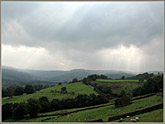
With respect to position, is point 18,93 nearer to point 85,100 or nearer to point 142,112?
point 85,100

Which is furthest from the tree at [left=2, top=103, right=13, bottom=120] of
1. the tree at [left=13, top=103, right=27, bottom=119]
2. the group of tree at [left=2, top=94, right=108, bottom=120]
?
Result: the tree at [left=13, top=103, right=27, bottom=119]

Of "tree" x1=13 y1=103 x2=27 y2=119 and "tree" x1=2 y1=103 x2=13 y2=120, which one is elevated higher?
"tree" x1=13 y1=103 x2=27 y2=119

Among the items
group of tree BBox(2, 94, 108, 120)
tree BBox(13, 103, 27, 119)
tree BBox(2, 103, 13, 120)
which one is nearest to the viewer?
tree BBox(13, 103, 27, 119)

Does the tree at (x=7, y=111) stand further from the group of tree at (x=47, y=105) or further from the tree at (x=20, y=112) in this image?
the tree at (x=20, y=112)

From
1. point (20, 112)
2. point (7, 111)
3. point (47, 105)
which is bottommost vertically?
point (7, 111)

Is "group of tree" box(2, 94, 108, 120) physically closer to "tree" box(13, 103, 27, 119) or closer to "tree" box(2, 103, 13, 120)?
"tree" box(2, 103, 13, 120)

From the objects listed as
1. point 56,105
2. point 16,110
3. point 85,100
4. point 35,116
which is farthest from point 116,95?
point 16,110

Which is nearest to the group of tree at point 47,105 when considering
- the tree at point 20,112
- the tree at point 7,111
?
the tree at point 7,111

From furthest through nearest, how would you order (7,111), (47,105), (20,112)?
(47,105)
(7,111)
(20,112)

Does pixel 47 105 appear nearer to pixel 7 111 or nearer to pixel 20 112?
pixel 20 112

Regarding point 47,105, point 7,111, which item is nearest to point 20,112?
point 7,111

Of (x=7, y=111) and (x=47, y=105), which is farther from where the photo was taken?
(x=47, y=105)
